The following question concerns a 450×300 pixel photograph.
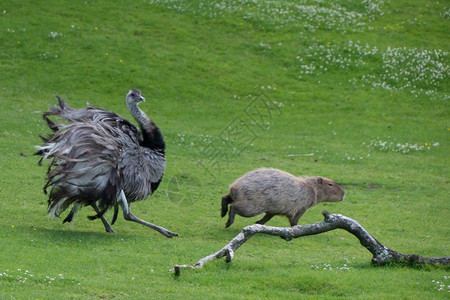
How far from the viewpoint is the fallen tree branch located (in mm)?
8680

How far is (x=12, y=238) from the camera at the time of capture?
9.66 metres

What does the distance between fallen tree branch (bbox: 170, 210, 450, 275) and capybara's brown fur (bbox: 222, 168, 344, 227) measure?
107 inches

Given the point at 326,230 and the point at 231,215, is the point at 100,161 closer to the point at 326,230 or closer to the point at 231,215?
the point at 231,215

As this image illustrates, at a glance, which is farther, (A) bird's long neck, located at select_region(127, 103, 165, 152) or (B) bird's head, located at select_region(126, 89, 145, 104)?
(B) bird's head, located at select_region(126, 89, 145, 104)

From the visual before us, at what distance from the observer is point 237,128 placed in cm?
2158

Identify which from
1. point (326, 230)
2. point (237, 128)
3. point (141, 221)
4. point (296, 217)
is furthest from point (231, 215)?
point (237, 128)

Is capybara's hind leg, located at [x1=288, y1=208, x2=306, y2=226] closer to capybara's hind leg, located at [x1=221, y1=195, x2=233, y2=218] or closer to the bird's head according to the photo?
capybara's hind leg, located at [x1=221, y1=195, x2=233, y2=218]

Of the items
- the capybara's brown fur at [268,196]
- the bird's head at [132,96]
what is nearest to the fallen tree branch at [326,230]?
the capybara's brown fur at [268,196]

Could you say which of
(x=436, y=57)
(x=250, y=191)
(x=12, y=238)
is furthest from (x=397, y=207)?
(x=436, y=57)

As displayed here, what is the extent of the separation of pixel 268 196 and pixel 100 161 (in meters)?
3.20

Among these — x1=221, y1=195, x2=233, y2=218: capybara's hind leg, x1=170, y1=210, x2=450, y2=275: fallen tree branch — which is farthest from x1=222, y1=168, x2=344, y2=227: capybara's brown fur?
x1=170, y1=210, x2=450, y2=275: fallen tree branch

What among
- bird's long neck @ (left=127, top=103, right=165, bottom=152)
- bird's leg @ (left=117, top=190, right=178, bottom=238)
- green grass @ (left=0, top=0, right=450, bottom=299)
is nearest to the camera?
green grass @ (left=0, top=0, right=450, bottom=299)

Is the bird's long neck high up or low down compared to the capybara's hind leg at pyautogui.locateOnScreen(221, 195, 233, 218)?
up

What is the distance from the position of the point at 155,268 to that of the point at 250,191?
3595mm
